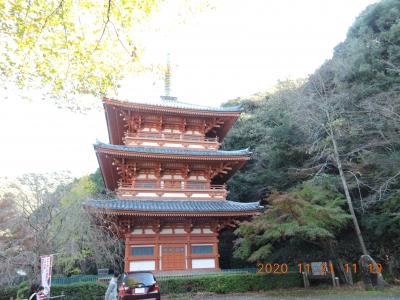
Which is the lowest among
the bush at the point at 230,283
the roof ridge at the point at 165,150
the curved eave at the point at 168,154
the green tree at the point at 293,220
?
the bush at the point at 230,283

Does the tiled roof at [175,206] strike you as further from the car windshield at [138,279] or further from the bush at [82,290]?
the car windshield at [138,279]

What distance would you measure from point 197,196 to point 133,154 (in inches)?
168

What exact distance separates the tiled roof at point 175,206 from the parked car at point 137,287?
4407mm

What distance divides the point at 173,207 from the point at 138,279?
5776 mm

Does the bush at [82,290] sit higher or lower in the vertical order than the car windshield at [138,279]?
lower

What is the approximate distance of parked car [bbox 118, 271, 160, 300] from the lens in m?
9.71

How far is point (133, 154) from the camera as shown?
52.8 feet

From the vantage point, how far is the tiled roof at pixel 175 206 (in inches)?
573

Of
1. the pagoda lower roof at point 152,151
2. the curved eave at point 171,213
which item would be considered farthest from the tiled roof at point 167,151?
the curved eave at point 171,213

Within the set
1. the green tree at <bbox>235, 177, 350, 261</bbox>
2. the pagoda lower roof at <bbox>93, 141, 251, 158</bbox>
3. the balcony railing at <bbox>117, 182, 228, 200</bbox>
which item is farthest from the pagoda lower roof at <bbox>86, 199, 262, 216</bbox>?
the pagoda lower roof at <bbox>93, 141, 251, 158</bbox>

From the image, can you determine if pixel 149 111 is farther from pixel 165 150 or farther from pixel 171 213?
pixel 171 213

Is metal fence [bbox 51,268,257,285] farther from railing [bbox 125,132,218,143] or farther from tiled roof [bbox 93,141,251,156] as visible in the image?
railing [bbox 125,132,218,143]

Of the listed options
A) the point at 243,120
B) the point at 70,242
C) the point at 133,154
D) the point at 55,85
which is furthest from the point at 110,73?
the point at 243,120

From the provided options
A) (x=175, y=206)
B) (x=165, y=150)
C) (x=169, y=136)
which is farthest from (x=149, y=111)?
(x=175, y=206)
